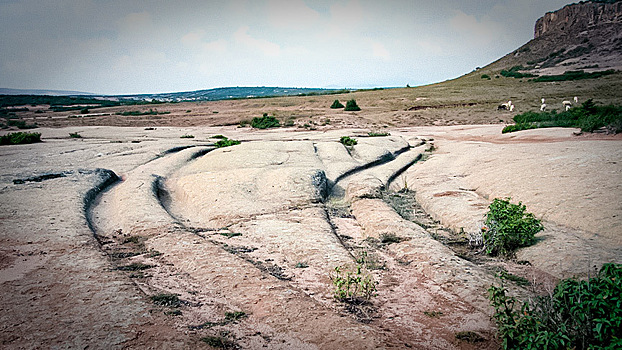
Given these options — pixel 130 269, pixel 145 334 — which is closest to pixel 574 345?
pixel 145 334

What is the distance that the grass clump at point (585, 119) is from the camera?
422 inches

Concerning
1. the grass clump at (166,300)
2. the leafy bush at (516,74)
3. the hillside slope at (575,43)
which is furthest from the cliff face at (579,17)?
the grass clump at (166,300)

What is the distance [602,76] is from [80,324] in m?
42.1

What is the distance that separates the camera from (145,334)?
8.22 ft

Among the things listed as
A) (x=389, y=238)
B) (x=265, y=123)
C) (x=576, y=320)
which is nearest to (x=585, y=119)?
(x=389, y=238)

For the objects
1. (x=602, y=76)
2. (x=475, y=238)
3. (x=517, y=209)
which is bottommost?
(x=475, y=238)

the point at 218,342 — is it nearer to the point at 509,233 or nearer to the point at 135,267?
the point at 135,267

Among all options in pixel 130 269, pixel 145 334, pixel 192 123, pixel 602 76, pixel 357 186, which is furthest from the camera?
pixel 602 76

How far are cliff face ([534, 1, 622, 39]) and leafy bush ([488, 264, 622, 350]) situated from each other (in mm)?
59045

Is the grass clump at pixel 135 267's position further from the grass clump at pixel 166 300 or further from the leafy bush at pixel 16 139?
the leafy bush at pixel 16 139

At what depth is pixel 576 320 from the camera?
2373 mm

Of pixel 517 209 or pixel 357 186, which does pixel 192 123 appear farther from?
pixel 517 209

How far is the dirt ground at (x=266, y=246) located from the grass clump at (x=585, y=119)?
3.22 meters

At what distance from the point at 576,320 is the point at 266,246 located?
3.23 metres
